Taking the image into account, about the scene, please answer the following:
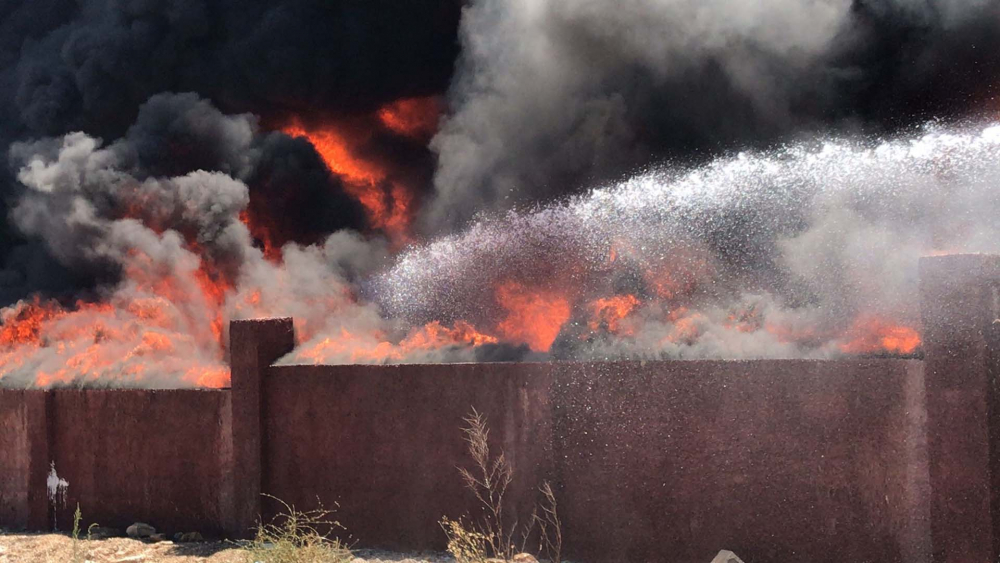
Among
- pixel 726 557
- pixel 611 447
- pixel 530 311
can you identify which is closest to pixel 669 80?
pixel 530 311

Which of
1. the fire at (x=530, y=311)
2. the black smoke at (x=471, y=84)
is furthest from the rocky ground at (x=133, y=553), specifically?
the black smoke at (x=471, y=84)

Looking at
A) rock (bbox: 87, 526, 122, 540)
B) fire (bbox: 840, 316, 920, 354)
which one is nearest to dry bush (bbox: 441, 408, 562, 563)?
fire (bbox: 840, 316, 920, 354)

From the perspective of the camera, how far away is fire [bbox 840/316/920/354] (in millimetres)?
7531

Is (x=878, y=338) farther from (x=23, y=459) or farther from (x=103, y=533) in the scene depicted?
(x=23, y=459)

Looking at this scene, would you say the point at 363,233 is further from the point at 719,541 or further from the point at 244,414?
the point at 719,541

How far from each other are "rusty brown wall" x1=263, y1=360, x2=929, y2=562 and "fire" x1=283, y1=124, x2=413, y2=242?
14.1 m

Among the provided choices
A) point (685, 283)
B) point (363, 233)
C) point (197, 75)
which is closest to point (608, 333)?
point (685, 283)

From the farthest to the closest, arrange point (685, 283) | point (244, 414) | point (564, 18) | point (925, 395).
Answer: point (564, 18) → point (685, 283) → point (244, 414) → point (925, 395)

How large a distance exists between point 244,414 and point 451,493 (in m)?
2.18

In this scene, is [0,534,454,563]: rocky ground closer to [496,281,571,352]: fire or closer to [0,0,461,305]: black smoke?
[496,281,571,352]: fire

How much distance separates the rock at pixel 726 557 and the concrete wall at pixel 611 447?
0.98ft

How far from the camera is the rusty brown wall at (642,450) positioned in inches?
235

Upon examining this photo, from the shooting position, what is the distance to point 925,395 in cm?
574

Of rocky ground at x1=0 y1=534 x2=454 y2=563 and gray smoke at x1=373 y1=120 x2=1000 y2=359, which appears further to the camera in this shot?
gray smoke at x1=373 y1=120 x2=1000 y2=359
